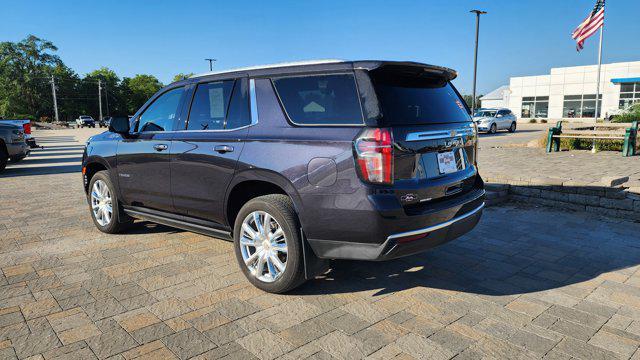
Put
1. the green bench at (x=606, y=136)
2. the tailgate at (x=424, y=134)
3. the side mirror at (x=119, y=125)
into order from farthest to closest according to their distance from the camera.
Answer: the green bench at (x=606, y=136)
the side mirror at (x=119, y=125)
the tailgate at (x=424, y=134)

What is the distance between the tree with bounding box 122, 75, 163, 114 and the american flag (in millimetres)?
99356

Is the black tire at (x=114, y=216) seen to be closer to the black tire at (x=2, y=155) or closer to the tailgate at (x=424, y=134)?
the tailgate at (x=424, y=134)

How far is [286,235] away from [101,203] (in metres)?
3.22

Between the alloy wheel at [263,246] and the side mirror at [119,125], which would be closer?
the alloy wheel at [263,246]

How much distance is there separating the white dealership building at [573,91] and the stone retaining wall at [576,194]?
45543mm

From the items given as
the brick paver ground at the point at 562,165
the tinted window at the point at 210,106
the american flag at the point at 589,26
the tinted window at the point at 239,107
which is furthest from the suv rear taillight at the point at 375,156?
the american flag at the point at 589,26

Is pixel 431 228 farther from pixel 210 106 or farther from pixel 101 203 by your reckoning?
pixel 101 203

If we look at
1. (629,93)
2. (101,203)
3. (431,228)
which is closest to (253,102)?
(431,228)

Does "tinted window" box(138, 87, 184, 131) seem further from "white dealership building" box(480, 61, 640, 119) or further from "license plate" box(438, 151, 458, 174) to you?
"white dealership building" box(480, 61, 640, 119)

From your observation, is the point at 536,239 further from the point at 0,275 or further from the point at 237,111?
the point at 0,275

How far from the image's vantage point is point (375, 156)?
3.03 metres

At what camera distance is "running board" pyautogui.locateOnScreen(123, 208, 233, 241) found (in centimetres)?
410

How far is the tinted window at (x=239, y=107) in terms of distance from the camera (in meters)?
3.86

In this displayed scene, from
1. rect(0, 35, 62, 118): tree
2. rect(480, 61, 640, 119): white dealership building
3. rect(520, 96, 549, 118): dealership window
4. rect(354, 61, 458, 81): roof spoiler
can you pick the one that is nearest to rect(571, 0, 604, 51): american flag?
rect(354, 61, 458, 81): roof spoiler
